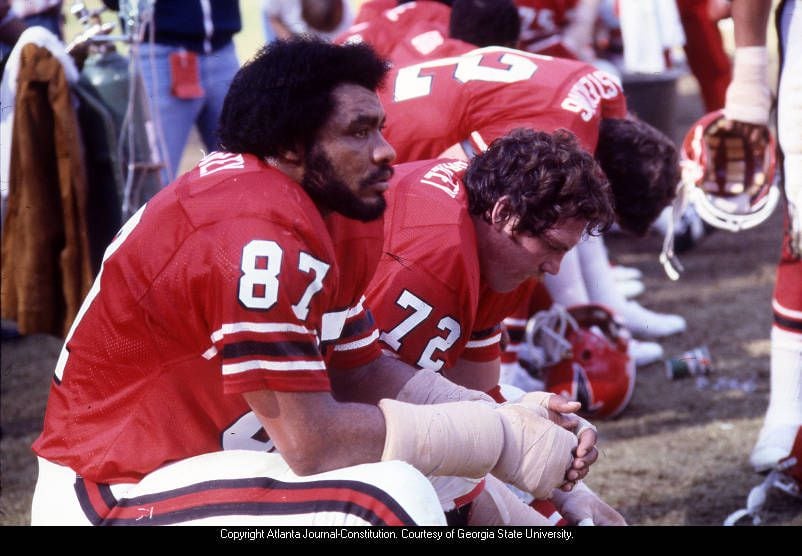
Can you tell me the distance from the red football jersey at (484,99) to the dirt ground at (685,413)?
115 centimetres

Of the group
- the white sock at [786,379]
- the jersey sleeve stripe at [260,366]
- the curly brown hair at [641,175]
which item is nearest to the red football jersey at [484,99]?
the curly brown hair at [641,175]

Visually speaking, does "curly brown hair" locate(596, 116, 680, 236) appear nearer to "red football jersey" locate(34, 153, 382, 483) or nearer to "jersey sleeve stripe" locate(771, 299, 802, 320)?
"jersey sleeve stripe" locate(771, 299, 802, 320)

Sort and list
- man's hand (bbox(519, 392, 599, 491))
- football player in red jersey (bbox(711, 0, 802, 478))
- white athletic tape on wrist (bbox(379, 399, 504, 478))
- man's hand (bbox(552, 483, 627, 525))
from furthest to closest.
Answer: football player in red jersey (bbox(711, 0, 802, 478)) < man's hand (bbox(552, 483, 627, 525)) < man's hand (bbox(519, 392, 599, 491)) < white athletic tape on wrist (bbox(379, 399, 504, 478))

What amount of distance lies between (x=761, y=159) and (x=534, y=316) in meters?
1.09

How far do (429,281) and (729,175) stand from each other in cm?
182

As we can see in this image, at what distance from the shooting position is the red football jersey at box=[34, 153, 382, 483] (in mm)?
2061

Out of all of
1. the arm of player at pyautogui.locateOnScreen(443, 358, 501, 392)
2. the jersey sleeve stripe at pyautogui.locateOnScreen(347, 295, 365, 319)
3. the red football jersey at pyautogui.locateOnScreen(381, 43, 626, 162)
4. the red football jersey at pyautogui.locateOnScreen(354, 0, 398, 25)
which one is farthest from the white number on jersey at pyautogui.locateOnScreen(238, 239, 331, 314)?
the red football jersey at pyautogui.locateOnScreen(354, 0, 398, 25)

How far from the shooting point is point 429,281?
107 inches

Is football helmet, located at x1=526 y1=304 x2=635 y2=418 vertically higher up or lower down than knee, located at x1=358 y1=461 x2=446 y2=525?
lower down

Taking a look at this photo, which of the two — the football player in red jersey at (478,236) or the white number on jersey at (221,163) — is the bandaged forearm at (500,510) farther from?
the white number on jersey at (221,163)

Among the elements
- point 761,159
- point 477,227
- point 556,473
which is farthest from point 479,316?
point 761,159

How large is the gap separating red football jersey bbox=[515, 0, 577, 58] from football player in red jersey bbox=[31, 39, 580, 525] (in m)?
3.73

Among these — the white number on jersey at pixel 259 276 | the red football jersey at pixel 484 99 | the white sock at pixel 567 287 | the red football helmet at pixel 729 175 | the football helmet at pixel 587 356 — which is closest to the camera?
the white number on jersey at pixel 259 276

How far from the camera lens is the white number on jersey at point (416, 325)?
2.73 m
